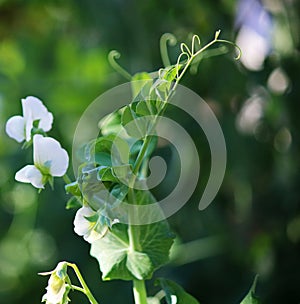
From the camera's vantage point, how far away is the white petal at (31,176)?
379 mm

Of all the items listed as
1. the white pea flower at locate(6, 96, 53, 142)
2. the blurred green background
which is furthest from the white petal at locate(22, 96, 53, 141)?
the blurred green background

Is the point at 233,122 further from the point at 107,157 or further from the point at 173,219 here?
the point at 107,157

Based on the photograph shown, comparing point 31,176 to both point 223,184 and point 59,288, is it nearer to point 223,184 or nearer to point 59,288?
point 59,288

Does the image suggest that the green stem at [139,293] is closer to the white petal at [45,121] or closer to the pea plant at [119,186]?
the pea plant at [119,186]

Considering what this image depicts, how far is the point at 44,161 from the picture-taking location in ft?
1.24

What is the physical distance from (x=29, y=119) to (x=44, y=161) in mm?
45

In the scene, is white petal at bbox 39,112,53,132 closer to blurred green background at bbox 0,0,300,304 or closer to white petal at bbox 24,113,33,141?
white petal at bbox 24,113,33,141

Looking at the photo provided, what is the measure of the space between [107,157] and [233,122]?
54cm

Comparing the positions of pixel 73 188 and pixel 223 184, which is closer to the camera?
pixel 73 188

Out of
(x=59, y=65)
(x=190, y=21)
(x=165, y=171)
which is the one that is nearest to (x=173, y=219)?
(x=165, y=171)

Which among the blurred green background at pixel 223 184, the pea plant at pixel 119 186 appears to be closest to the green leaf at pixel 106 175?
the pea plant at pixel 119 186

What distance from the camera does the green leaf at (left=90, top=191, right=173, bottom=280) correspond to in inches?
15.2

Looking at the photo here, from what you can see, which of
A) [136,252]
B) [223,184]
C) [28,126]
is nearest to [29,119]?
[28,126]

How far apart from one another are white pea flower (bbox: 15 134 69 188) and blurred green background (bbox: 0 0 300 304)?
1.39 feet
